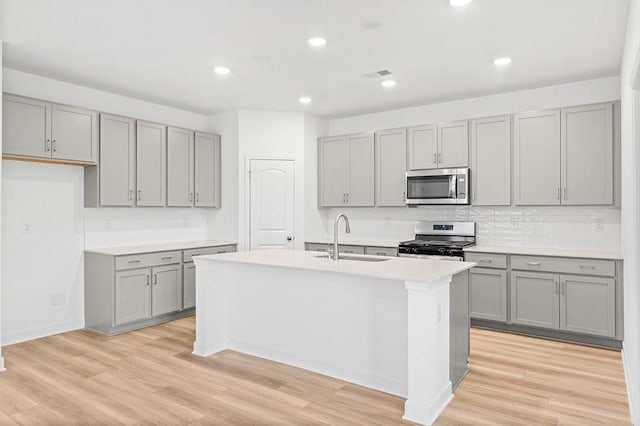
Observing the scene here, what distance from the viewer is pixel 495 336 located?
4.42m

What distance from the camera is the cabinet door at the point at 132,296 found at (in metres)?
4.49

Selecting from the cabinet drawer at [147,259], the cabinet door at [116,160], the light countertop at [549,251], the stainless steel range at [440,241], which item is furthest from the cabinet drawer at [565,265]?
the cabinet door at [116,160]

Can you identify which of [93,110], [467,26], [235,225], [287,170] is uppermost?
[467,26]

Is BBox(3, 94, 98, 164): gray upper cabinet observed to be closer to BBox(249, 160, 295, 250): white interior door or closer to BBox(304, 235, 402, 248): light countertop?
BBox(249, 160, 295, 250): white interior door

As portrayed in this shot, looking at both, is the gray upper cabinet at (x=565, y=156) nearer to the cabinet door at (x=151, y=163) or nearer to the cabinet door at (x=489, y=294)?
the cabinet door at (x=489, y=294)

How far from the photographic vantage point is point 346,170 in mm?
5980

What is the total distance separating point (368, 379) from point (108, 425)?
171 cm

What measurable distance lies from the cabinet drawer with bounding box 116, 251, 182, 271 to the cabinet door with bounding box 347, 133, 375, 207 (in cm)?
237

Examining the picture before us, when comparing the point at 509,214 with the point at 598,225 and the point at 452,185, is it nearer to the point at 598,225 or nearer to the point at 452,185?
the point at 452,185

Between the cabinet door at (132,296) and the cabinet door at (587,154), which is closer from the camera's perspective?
the cabinet door at (587,154)

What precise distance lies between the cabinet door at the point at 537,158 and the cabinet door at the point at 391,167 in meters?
1.33

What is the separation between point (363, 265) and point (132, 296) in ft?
8.98

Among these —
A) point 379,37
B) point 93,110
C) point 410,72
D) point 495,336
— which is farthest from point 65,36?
point 495,336

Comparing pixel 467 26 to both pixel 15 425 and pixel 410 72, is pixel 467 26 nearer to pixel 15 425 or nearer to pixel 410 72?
pixel 410 72
